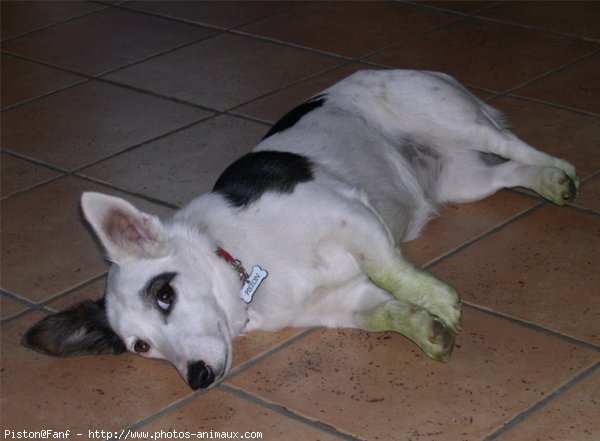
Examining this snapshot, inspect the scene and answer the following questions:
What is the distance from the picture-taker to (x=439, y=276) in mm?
3484

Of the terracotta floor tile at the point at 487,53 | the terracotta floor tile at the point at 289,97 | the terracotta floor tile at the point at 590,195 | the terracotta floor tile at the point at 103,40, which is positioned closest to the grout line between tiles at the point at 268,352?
the terracotta floor tile at the point at 590,195

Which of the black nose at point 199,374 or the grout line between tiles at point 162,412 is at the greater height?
the black nose at point 199,374

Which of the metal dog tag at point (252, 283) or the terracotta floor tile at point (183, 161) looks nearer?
the metal dog tag at point (252, 283)

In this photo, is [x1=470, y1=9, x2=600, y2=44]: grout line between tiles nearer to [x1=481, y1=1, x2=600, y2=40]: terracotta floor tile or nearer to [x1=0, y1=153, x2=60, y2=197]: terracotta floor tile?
[x1=481, y1=1, x2=600, y2=40]: terracotta floor tile

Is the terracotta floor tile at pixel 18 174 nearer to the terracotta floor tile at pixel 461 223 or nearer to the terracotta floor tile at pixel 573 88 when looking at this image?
the terracotta floor tile at pixel 461 223

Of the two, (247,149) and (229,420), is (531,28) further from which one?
(229,420)

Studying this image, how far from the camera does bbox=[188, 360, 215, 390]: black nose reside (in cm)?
293

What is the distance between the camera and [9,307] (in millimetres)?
3666

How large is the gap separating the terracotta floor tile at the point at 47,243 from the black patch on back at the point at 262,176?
69cm

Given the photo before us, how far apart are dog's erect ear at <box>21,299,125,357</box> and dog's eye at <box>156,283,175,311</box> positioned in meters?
0.25

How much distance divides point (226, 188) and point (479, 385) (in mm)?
1056

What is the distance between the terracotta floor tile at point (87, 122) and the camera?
4824 millimetres

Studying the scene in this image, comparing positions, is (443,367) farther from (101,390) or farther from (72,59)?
(72,59)

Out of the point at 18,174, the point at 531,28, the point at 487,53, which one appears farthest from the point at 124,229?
the point at 531,28
